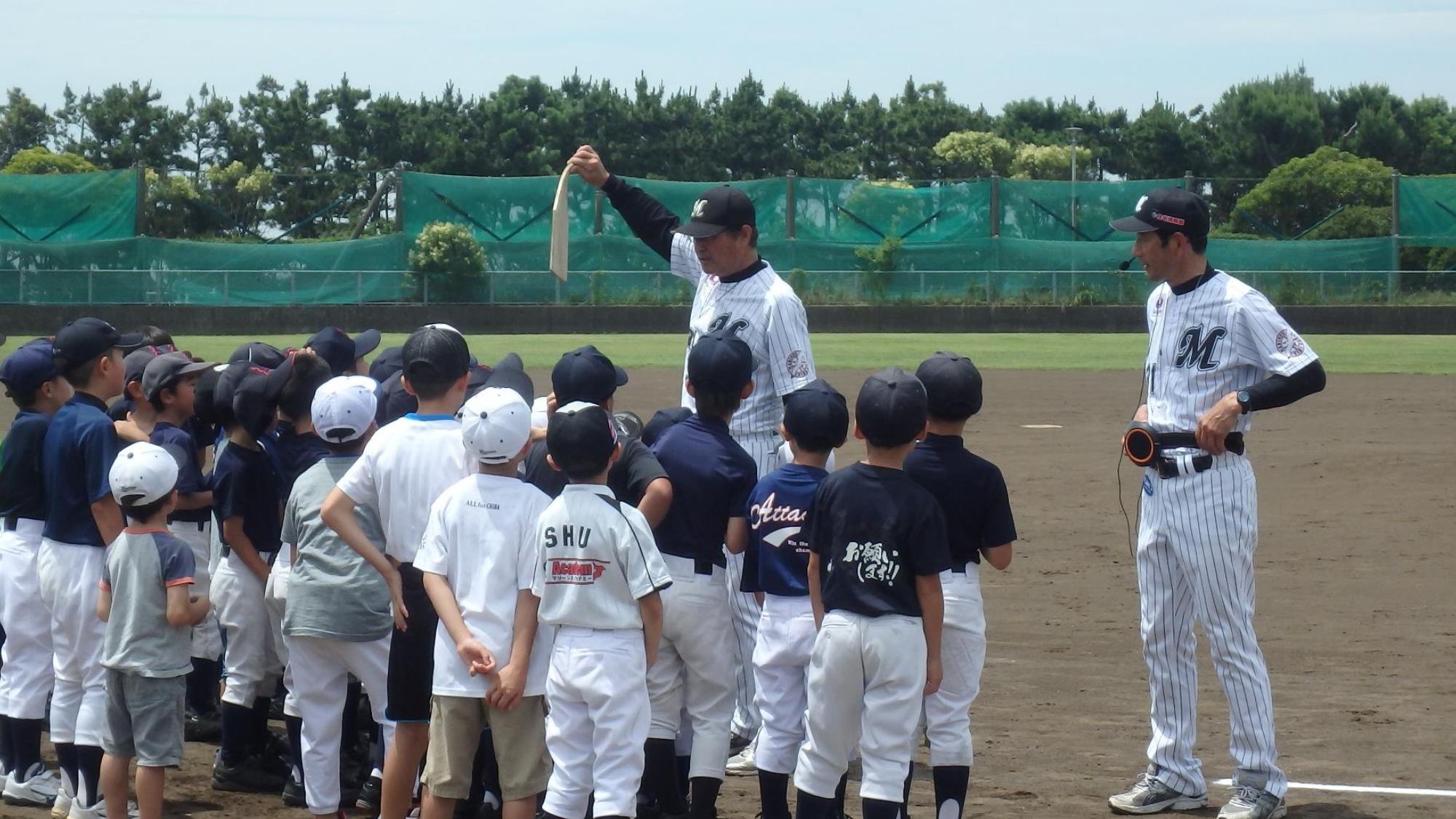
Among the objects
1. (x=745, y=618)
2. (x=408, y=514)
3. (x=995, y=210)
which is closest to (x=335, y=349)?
(x=408, y=514)

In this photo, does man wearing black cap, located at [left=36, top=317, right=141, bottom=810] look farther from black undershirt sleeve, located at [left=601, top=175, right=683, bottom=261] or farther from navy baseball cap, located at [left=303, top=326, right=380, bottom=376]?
black undershirt sleeve, located at [left=601, top=175, right=683, bottom=261]

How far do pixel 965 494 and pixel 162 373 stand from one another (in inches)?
122

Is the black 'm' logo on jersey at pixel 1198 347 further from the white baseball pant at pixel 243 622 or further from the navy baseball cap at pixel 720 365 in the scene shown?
the white baseball pant at pixel 243 622

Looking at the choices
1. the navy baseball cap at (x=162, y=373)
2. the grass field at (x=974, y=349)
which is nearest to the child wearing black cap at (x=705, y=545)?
the navy baseball cap at (x=162, y=373)

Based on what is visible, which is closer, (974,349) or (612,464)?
(612,464)

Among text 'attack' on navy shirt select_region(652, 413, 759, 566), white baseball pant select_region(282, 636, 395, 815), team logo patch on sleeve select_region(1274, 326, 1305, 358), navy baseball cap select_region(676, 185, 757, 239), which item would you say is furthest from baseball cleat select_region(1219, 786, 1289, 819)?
white baseball pant select_region(282, 636, 395, 815)

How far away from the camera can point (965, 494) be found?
14.8ft

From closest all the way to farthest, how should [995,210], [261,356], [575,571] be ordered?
[575,571], [261,356], [995,210]

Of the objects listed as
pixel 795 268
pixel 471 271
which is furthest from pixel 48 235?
pixel 795 268

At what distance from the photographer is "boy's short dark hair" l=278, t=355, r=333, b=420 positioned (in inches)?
211

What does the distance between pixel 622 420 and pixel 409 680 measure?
4.32 feet

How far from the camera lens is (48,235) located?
36625 mm

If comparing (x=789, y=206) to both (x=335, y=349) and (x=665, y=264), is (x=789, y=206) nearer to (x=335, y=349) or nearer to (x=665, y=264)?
(x=665, y=264)

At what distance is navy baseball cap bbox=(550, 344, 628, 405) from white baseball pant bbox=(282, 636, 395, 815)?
956 mm
